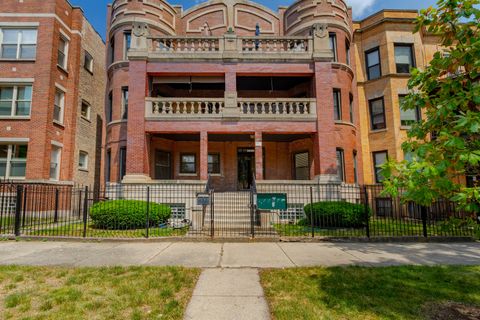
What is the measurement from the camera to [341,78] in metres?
17.1

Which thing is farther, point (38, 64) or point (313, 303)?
point (38, 64)

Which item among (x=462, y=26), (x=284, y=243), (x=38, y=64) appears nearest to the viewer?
(x=462, y=26)

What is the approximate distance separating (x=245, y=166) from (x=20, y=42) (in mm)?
16770

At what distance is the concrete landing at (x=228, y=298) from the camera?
3756 millimetres

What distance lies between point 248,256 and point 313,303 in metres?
3.00

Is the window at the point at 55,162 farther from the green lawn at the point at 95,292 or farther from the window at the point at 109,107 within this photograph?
the green lawn at the point at 95,292

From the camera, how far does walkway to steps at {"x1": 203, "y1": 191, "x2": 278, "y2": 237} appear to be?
969 cm

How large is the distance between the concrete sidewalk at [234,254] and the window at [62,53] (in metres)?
13.9

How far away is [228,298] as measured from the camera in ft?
14.1

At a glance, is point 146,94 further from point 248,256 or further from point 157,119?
point 248,256

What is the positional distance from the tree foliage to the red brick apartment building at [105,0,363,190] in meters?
10.8

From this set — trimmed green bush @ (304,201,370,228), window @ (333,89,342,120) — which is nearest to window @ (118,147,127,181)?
trimmed green bush @ (304,201,370,228)

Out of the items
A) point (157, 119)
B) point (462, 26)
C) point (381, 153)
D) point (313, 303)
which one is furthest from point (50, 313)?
Result: point (381, 153)

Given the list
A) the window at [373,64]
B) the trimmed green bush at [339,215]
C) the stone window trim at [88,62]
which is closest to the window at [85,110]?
the stone window trim at [88,62]
